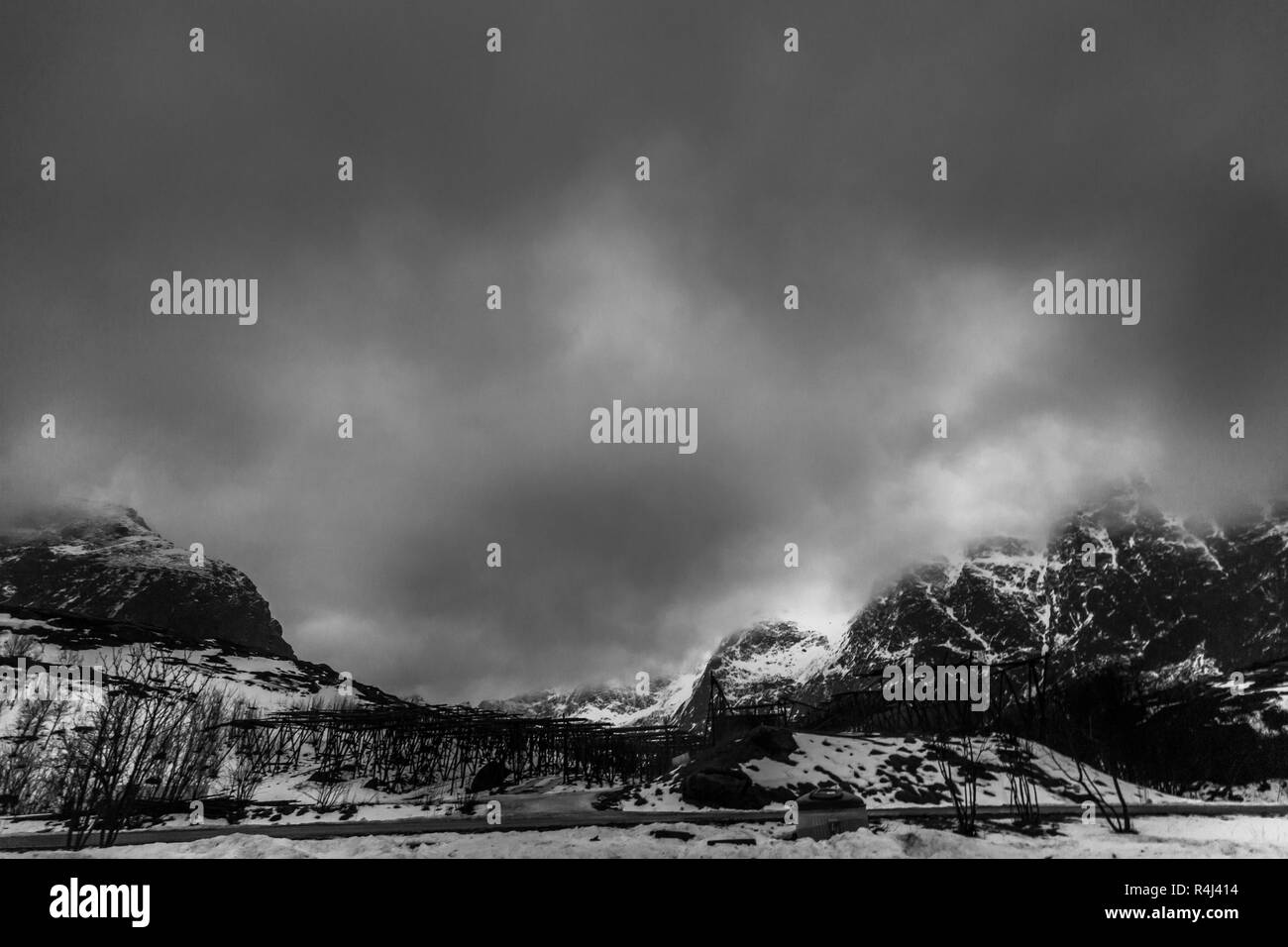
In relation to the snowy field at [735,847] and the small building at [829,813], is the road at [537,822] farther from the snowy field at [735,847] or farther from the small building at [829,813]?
the snowy field at [735,847]

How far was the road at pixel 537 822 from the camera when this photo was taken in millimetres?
27812

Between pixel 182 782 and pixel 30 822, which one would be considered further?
pixel 182 782

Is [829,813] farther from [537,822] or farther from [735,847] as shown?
[537,822]

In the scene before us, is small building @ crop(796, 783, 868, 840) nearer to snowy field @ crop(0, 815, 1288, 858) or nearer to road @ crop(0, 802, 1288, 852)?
road @ crop(0, 802, 1288, 852)

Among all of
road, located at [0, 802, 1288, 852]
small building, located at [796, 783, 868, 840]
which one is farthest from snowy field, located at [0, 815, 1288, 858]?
road, located at [0, 802, 1288, 852]

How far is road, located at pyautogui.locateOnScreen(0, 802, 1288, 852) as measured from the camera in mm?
27812

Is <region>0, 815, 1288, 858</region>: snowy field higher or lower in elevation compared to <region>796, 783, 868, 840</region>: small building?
higher

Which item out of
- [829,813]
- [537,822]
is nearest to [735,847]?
[829,813]

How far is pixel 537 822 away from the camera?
30.5m
